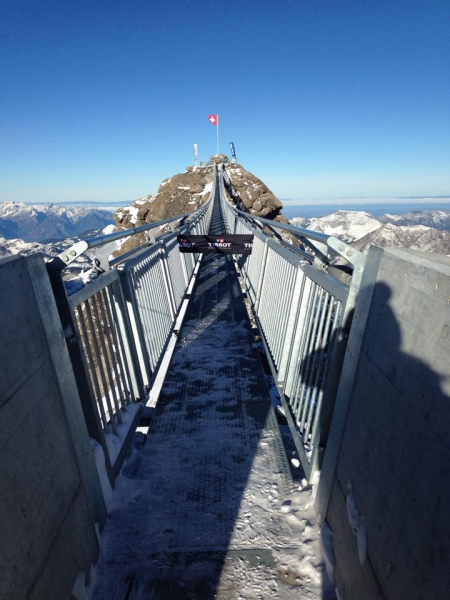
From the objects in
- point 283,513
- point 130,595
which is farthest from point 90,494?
point 283,513

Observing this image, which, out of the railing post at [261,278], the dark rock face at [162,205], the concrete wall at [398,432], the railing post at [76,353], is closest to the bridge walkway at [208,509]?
the concrete wall at [398,432]

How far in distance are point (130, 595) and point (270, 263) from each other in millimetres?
4134

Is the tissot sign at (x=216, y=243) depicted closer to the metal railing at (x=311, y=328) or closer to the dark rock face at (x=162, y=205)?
the metal railing at (x=311, y=328)

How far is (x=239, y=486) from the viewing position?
3.14 metres

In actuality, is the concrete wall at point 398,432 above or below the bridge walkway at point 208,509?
above

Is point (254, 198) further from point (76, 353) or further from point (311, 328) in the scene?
point (76, 353)

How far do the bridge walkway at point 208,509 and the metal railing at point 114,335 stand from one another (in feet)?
1.53

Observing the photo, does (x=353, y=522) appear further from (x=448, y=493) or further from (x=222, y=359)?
(x=222, y=359)

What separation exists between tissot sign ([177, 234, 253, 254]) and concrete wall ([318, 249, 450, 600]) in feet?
18.2

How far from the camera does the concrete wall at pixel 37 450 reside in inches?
57.1

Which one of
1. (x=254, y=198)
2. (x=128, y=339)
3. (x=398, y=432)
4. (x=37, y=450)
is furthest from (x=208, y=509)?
(x=254, y=198)

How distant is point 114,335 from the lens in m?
2.99

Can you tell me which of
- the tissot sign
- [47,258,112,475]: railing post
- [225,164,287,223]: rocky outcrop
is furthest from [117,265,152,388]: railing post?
[225,164,287,223]: rocky outcrop

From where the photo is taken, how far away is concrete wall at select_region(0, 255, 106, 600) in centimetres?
145
